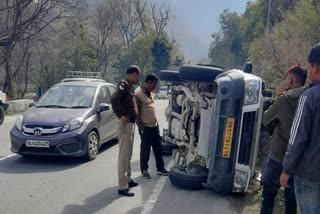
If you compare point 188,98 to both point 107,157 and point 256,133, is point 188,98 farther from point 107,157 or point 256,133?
point 107,157

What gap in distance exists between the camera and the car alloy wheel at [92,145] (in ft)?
25.9

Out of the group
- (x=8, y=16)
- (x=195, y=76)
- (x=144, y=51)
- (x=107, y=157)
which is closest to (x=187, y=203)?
(x=195, y=76)

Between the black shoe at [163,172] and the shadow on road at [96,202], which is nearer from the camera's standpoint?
the shadow on road at [96,202]

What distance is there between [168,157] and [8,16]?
68.1ft

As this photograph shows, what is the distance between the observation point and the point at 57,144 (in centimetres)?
737

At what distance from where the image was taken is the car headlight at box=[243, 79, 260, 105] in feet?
18.6

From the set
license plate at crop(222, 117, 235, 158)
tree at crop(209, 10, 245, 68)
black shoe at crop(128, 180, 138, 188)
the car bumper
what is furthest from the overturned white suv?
tree at crop(209, 10, 245, 68)

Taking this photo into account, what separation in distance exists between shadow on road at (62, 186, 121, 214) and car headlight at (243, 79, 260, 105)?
232cm

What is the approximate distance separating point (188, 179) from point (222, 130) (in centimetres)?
98

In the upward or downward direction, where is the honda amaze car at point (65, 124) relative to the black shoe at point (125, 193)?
upward

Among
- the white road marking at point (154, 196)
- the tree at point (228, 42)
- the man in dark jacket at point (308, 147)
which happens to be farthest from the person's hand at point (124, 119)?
the tree at point (228, 42)

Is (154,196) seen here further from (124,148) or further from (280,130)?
(280,130)

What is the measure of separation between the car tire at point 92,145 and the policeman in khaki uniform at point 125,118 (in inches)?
83.1

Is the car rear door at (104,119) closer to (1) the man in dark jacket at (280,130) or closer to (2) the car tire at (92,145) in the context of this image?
(2) the car tire at (92,145)
